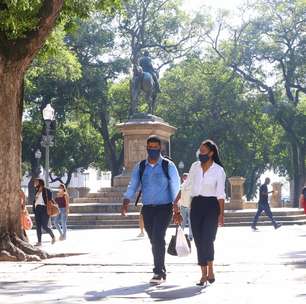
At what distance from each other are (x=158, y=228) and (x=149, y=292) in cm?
112

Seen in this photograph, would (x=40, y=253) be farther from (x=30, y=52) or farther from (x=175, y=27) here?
(x=175, y=27)

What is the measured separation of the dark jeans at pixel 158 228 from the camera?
27.6 ft

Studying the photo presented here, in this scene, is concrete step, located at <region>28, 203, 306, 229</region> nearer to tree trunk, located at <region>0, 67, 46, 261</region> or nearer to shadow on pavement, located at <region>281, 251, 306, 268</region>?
shadow on pavement, located at <region>281, 251, 306, 268</region>

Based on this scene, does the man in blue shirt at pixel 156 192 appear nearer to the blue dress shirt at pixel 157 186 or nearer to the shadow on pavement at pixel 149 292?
the blue dress shirt at pixel 157 186

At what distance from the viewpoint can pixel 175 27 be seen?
5412 cm

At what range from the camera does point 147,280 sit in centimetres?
867

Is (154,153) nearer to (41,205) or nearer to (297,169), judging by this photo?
(41,205)

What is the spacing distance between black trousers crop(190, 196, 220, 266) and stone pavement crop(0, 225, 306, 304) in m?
0.36

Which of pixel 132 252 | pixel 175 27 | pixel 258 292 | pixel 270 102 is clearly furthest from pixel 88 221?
pixel 175 27

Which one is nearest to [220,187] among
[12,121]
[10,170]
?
[10,170]

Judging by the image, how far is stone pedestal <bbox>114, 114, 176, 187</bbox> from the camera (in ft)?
105

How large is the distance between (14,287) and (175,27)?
47363 mm

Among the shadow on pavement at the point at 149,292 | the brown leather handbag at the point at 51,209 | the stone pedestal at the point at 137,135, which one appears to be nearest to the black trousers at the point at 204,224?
the shadow on pavement at the point at 149,292

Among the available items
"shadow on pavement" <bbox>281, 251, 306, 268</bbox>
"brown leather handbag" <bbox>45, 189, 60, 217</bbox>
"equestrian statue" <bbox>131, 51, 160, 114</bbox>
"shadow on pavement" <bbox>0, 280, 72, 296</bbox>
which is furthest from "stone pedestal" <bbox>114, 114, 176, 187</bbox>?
"shadow on pavement" <bbox>0, 280, 72, 296</bbox>
